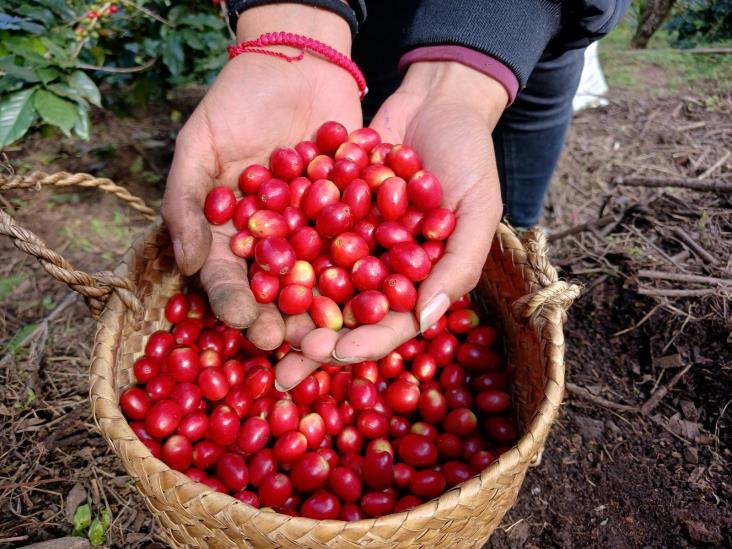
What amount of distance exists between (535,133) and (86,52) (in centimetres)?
330

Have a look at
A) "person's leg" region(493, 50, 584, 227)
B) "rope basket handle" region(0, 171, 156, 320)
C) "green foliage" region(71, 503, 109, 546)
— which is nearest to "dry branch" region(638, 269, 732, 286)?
"person's leg" region(493, 50, 584, 227)

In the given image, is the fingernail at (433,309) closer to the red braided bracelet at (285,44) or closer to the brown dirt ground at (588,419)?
the brown dirt ground at (588,419)

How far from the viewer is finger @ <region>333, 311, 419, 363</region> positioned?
197 centimetres

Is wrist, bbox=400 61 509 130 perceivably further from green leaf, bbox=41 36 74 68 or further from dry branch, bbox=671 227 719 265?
green leaf, bbox=41 36 74 68

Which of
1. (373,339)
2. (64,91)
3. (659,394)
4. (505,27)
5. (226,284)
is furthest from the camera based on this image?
(64,91)

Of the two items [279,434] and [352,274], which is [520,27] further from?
[279,434]

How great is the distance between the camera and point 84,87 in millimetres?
3232

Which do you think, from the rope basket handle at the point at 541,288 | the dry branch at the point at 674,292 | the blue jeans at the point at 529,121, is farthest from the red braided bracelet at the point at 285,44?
the dry branch at the point at 674,292

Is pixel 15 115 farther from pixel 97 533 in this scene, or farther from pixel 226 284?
pixel 97 533

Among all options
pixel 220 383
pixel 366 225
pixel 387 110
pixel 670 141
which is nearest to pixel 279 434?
pixel 220 383

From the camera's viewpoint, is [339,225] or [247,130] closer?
[339,225]

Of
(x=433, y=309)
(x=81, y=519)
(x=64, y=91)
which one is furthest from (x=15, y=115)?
(x=433, y=309)

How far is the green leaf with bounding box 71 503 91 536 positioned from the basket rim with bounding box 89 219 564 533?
0.79 metres

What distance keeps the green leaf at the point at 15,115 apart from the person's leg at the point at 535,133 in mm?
2746
